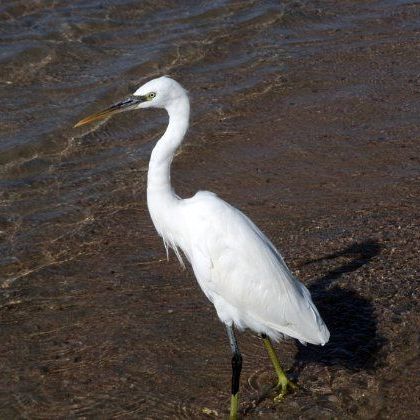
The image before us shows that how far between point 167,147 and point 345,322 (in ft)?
5.34

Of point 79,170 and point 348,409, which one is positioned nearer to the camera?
point 348,409

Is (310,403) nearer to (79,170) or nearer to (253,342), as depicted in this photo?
(253,342)

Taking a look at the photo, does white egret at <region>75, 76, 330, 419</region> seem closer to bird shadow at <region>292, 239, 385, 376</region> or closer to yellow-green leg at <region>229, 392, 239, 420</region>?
yellow-green leg at <region>229, 392, 239, 420</region>

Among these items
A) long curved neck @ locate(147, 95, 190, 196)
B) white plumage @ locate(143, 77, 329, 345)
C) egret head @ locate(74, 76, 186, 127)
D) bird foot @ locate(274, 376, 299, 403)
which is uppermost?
egret head @ locate(74, 76, 186, 127)

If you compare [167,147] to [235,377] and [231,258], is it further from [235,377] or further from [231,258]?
[235,377]

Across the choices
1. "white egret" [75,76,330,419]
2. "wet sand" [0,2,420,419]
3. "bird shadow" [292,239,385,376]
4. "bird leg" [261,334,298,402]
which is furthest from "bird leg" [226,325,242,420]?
"bird shadow" [292,239,385,376]

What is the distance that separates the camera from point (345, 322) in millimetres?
5086

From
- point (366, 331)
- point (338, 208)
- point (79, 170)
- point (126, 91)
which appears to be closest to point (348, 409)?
point (366, 331)

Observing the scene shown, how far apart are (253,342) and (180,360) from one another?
50 cm

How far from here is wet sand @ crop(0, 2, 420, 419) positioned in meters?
4.64

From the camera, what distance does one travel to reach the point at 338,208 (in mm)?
6359

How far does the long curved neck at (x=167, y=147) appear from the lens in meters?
4.44

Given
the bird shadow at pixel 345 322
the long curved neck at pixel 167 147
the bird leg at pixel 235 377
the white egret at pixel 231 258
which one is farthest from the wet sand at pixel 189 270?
the long curved neck at pixel 167 147

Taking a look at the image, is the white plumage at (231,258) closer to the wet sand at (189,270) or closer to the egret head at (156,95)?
the egret head at (156,95)
